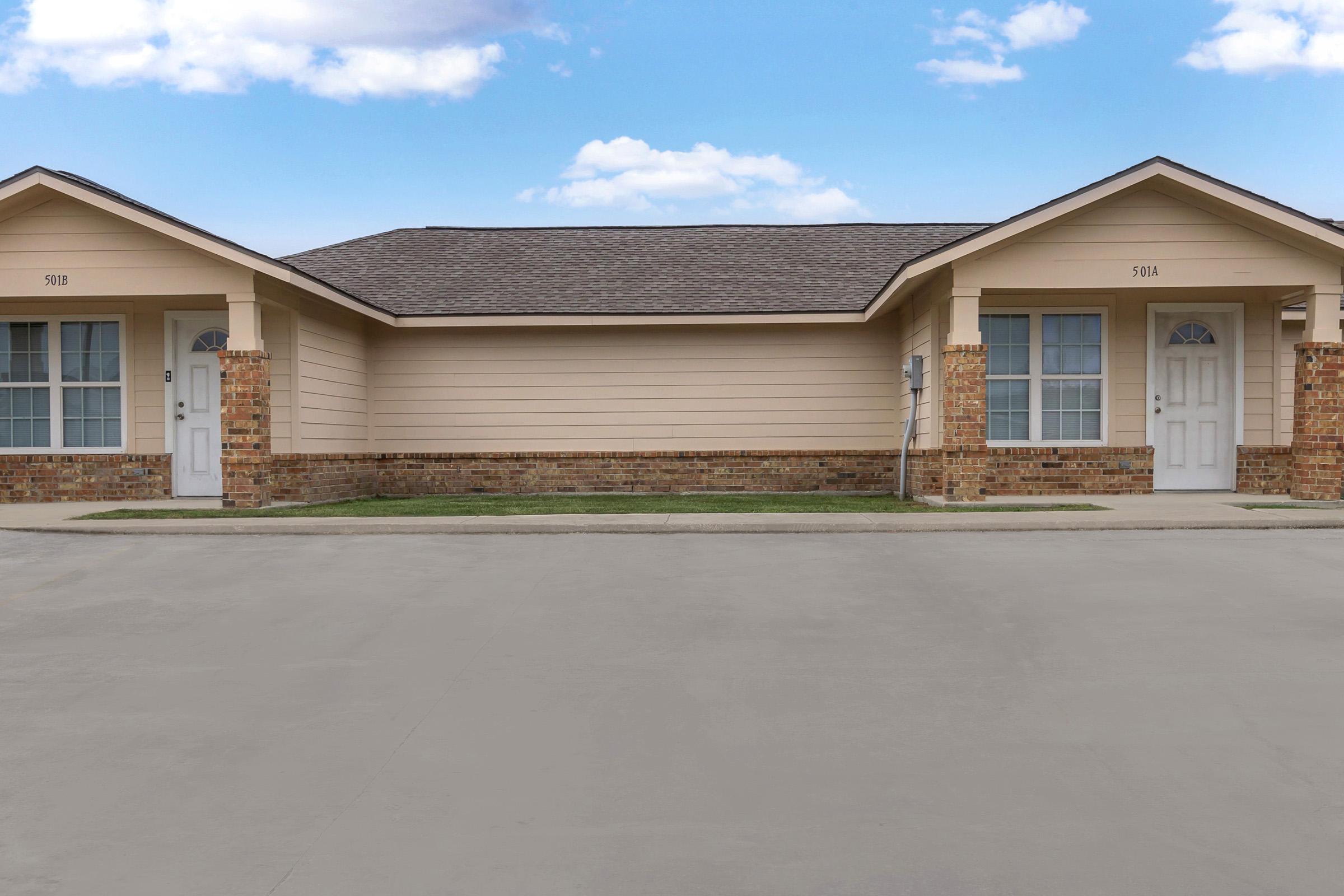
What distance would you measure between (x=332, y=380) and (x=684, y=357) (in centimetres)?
581

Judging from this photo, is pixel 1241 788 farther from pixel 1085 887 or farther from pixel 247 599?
pixel 247 599

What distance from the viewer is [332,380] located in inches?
667

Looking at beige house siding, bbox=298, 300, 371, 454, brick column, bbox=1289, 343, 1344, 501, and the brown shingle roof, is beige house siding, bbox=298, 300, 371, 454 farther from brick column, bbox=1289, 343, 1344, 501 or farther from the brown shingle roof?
brick column, bbox=1289, 343, 1344, 501

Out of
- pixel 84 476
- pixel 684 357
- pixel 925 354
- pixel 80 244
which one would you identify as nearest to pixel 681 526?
pixel 925 354

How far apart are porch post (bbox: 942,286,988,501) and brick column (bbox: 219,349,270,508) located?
9.39 meters

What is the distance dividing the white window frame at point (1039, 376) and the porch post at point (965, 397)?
1.67m

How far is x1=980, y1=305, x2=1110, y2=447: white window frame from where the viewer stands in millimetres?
16141

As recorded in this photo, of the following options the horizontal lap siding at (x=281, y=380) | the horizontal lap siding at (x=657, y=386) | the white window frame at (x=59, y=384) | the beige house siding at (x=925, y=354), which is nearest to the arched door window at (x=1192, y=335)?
the beige house siding at (x=925, y=354)

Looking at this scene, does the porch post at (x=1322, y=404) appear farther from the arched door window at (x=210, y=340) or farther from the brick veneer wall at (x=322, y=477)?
the arched door window at (x=210, y=340)

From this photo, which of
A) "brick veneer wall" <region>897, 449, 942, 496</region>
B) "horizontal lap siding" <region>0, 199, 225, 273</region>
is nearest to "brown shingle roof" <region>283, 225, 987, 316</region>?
"brick veneer wall" <region>897, 449, 942, 496</region>

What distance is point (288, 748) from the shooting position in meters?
4.49

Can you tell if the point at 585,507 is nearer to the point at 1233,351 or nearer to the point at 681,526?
the point at 681,526

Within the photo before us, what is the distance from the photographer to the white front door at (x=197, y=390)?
16516 millimetres

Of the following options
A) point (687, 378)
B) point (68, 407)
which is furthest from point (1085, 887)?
point (68, 407)
